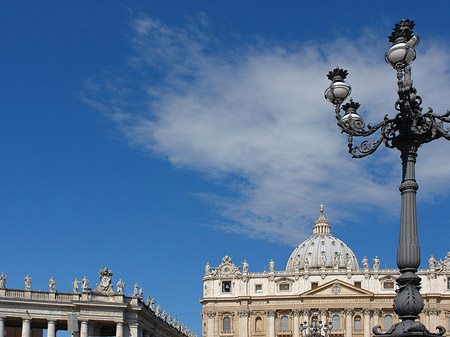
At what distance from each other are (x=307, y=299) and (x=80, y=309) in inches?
1903

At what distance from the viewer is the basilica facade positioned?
99000 mm

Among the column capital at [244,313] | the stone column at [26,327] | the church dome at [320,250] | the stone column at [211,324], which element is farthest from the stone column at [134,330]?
the church dome at [320,250]

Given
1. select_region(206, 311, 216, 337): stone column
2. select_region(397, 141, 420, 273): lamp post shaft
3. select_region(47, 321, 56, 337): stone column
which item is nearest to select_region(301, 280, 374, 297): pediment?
select_region(206, 311, 216, 337): stone column

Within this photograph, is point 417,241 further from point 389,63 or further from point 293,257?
point 293,257

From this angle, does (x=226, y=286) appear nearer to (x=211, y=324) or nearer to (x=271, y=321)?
(x=211, y=324)

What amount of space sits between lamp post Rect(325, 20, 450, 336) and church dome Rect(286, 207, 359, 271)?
127 metres

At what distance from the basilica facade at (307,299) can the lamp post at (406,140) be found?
285 ft

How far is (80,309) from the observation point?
2355 inches

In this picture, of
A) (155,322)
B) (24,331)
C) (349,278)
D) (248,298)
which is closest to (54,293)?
(24,331)

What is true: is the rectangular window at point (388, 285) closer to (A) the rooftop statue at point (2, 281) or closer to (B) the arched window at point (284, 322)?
(B) the arched window at point (284, 322)

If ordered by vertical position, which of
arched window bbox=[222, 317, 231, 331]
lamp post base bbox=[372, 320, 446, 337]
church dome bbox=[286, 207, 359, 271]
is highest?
church dome bbox=[286, 207, 359, 271]

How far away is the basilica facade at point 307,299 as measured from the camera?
9900 centimetres

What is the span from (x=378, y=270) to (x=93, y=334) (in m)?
53.0

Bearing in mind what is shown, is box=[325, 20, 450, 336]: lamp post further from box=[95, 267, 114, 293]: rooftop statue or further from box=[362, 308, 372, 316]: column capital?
box=[362, 308, 372, 316]: column capital
